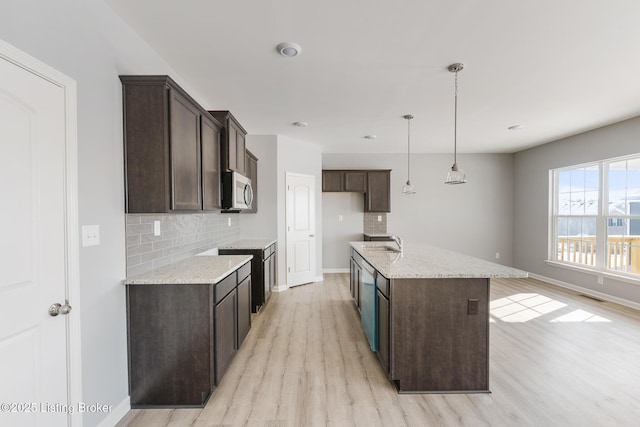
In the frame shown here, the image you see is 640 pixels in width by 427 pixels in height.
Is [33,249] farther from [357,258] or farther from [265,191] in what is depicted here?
[265,191]

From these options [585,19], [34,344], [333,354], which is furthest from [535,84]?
[34,344]

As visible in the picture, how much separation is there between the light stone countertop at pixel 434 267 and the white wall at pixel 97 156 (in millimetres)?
1857

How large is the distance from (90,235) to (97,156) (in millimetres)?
471

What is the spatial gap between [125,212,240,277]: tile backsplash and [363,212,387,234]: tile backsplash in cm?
346

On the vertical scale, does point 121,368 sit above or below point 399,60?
below

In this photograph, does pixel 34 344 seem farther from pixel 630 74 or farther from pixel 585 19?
pixel 630 74

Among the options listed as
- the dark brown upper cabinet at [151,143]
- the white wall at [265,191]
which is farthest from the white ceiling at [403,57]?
the white wall at [265,191]

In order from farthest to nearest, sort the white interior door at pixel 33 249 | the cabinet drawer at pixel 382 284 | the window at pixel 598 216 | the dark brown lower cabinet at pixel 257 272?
the window at pixel 598 216 → the dark brown lower cabinet at pixel 257 272 → the cabinet drawer at pixel 382 284 → the white interior door at pixel 33 249

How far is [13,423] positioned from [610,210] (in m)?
6.57

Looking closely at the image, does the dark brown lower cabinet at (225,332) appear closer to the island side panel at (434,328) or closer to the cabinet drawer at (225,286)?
the cabinet drawer at (225,286)

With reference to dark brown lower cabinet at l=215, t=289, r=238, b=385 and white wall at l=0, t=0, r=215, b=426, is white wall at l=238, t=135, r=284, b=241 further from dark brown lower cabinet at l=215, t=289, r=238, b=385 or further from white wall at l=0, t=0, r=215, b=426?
white wall at l=0, t=0, r=215, b=426

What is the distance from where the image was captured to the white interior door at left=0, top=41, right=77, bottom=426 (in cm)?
114

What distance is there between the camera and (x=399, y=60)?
7.83 feet

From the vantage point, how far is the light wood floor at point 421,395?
5.93 feet
